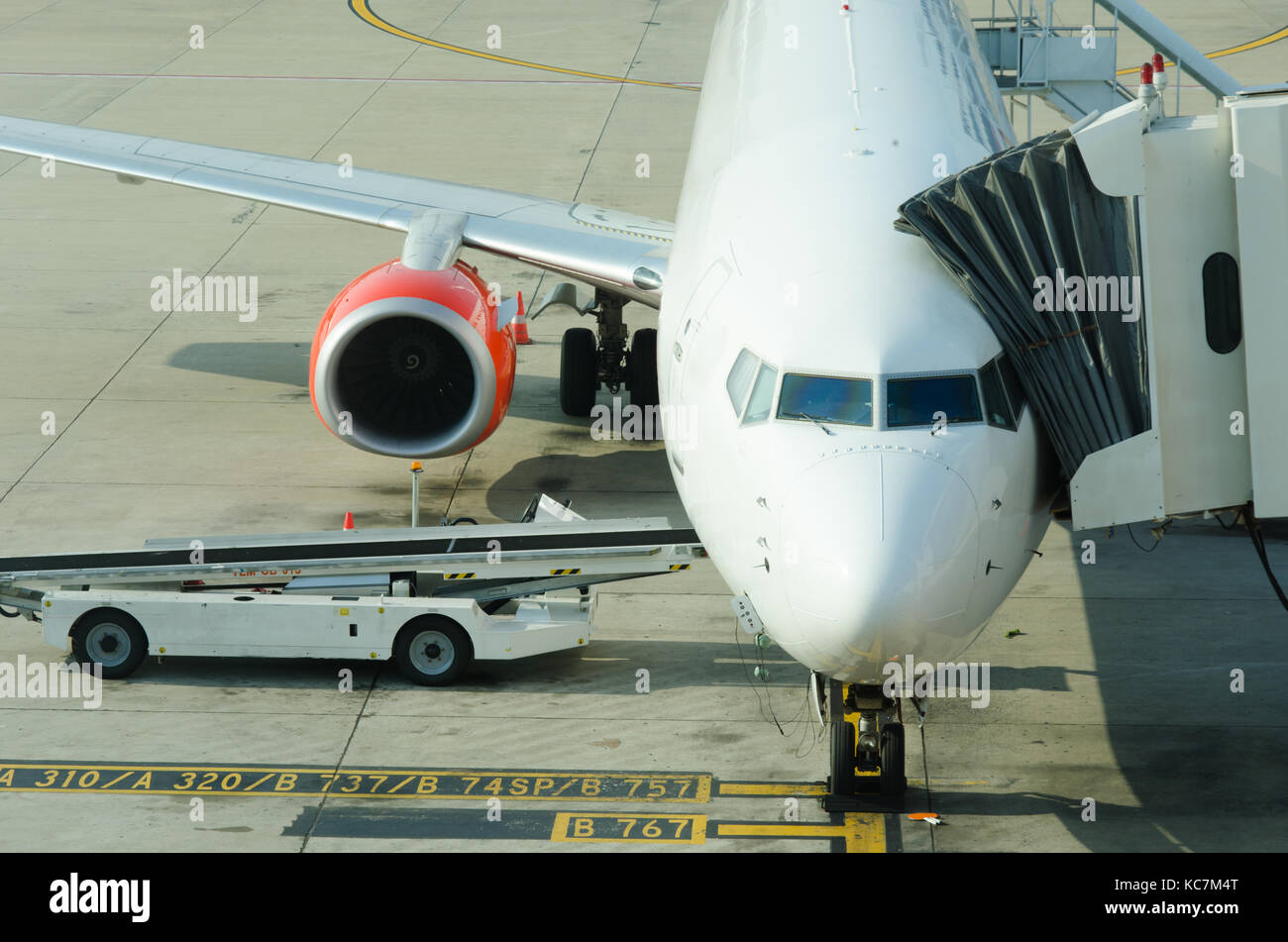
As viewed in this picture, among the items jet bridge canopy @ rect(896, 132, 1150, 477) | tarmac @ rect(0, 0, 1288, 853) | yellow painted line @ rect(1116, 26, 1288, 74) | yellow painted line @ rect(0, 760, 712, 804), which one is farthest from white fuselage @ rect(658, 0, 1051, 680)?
Result: yellow painted line @ rect(1116, 26, 1288, 74)

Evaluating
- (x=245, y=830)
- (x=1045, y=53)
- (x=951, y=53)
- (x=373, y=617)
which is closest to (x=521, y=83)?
(x=1045, y=53)

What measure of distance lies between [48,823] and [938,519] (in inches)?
276

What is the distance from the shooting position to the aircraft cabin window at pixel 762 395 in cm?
1080

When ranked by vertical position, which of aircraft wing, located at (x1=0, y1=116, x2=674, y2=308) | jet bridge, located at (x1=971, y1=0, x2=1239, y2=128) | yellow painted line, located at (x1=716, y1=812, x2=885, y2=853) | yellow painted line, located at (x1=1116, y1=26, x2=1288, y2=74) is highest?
yellow painted line, located at (x1=1116, y1=26, x2=1288, y2=74)

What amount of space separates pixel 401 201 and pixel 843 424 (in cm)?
1063

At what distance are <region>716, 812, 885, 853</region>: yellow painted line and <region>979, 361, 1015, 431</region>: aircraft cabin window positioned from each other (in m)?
3.38

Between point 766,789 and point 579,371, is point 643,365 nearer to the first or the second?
point 579,371

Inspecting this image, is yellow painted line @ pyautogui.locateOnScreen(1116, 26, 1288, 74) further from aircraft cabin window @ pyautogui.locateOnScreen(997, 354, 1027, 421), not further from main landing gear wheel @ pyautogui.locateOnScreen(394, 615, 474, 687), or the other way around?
aircraft cabin window @ pyautogui.locateOnScreen(997, 354, 1027, 421)

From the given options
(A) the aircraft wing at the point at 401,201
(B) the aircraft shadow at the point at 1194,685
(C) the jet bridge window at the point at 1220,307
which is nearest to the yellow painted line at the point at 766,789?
(B) the aircraft shadow at the point at 1194,685

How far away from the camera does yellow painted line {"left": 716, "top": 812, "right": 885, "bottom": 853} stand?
1219cm

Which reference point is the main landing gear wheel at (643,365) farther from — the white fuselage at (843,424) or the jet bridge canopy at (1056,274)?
the jet bridge canopy at (1056,274)

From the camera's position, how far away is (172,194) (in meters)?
30.1

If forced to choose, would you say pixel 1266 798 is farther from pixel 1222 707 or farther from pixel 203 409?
pixel 203 409

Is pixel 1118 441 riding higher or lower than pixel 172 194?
lower
